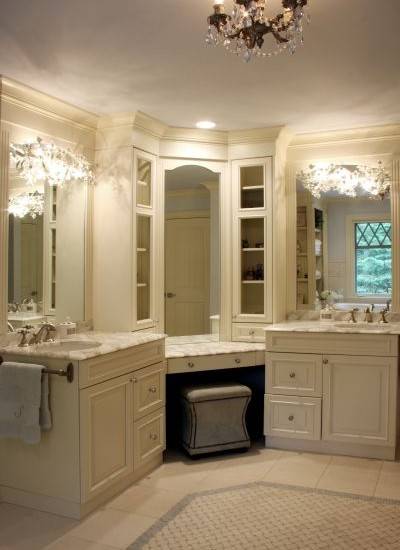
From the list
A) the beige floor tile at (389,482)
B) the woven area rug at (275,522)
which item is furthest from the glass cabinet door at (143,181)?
the beige floor tile at (389,482)

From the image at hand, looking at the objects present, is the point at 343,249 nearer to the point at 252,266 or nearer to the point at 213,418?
the point at 252,266

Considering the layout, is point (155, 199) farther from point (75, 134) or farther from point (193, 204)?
point (75, 134)

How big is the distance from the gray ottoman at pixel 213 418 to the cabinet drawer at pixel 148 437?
0.20 m

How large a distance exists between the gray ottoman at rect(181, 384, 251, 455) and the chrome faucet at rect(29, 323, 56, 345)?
1.01m

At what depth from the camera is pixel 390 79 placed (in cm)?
311

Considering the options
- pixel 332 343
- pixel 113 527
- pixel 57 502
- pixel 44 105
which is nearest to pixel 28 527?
pixel 57 502

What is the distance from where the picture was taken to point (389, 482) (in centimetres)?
326

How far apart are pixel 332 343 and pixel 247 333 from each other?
0.73 m

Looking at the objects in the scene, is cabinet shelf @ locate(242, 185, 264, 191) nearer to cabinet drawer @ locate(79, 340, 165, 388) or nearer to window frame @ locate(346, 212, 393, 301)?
window frame @ locate(346, 212, 393, 301)

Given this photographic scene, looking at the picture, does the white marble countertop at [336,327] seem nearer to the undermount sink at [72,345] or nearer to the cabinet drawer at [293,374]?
the cabinet drawer at [293,374]

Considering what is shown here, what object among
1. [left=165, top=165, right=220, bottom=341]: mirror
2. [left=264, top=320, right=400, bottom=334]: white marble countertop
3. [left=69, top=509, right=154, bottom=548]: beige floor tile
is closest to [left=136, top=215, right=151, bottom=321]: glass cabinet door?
[left=165, top=165, right=220, bottom=341]: mirror

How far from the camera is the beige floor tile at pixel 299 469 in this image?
3.29m

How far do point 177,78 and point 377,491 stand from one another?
265 centimetres

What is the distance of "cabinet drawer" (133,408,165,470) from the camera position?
10.7ft
